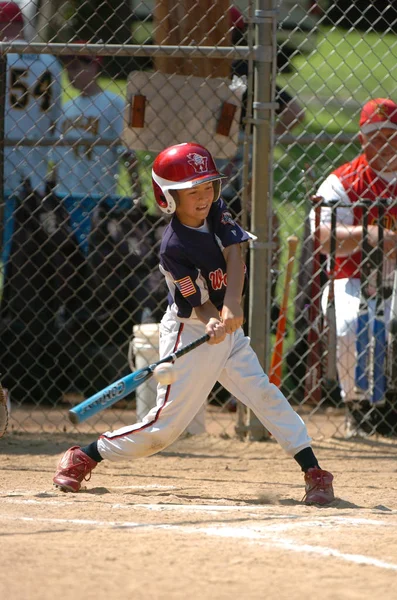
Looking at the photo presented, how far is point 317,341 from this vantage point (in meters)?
6.06

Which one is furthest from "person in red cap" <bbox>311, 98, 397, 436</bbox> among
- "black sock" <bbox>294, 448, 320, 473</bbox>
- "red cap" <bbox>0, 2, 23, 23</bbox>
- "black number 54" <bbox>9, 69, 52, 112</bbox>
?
"red cap" <bbox>0, 2, 23, 23</bbox>

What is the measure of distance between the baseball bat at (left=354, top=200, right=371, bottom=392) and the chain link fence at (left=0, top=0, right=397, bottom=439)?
225mm

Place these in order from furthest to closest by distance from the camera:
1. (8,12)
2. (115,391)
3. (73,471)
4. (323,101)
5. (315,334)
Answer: (323,101) → (8,12) → (315,334) → (73,471) → (115,391)

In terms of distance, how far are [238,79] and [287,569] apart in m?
3.45

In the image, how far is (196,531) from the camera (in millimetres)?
3525

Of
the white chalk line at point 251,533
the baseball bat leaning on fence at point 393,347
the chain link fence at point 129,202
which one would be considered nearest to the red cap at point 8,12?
the chain link fence at point 129,202

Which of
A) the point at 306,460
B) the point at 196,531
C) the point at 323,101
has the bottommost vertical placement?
the point at 196,531

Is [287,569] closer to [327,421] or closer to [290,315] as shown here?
[327,421]

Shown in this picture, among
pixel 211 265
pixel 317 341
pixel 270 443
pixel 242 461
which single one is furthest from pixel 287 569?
pixel 317 341

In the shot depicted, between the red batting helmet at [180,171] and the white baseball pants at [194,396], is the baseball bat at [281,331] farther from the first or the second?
the red batting helmet at [180,171]

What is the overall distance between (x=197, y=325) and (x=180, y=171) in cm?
67

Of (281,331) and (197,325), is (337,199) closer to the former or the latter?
(281,331)

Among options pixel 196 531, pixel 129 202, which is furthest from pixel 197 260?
pixel 129 202

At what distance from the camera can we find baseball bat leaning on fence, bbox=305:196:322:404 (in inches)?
237
